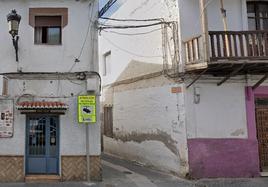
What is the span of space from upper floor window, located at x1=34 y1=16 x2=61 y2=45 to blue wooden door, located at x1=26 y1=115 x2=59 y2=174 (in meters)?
2.52

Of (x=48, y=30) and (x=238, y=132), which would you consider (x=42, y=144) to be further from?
(x=238, y=132)

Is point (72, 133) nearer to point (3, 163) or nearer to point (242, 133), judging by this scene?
point (3, 163)

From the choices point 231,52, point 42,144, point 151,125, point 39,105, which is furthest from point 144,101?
point 39,105

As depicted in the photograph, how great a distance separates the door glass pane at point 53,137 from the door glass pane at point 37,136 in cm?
22

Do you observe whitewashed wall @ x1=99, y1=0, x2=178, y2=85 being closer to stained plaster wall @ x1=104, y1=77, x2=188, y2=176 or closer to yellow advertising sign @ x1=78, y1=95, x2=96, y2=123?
stained plaster wall @ x1=104, y1=77, x2=188, y2=176

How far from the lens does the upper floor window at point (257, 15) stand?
13453 millimetres

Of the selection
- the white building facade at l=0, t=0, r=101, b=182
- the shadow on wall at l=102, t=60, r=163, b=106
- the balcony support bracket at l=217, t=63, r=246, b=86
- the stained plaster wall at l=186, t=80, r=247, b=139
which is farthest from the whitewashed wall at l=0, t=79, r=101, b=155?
the balcony support bracket at l=217, t=63, r=246, b=86

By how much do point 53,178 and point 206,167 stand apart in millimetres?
5021

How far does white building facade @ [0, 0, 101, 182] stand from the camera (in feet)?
38.9

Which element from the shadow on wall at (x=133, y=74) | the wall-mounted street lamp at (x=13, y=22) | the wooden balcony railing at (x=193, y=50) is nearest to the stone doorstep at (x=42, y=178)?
the wall-mounted street lamp at (x=13, y=22)

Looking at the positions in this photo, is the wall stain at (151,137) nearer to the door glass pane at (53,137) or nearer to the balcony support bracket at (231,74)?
the balcony support bracket at (231,74)

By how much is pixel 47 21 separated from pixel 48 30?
298 mm

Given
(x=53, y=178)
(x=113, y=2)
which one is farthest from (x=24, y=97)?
(x=113, y=2)

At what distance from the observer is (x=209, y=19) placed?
42.7ft
